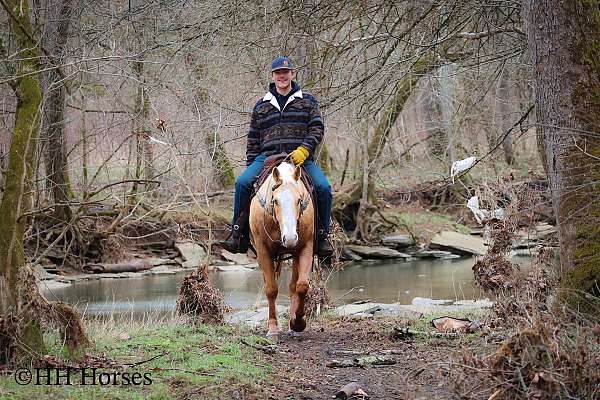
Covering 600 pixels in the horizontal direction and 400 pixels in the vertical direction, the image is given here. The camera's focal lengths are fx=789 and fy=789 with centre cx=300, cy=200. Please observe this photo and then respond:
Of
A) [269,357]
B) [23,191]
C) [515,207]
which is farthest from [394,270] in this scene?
[23,191]

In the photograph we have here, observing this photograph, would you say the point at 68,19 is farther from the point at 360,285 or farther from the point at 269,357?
the point at 360,285

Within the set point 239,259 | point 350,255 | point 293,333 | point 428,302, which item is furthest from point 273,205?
point 350,255

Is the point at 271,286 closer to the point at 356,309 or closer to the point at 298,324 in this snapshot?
the point at 298,324

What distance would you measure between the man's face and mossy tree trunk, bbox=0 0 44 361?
2.82 metres

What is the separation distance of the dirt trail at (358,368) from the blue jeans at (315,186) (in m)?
1.31

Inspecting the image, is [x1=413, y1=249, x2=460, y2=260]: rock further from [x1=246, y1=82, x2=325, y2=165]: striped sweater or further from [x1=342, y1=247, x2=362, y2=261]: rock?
[x1=246, y1=82, x2=325, y2=165]: striped sweater

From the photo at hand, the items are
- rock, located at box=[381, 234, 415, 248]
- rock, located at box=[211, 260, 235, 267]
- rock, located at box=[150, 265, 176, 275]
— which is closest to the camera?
rock, located at box=[150, 265, 176, 275]

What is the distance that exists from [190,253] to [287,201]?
50.9ft

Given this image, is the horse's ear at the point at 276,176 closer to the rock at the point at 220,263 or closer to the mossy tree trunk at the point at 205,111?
the mossy tree trunk at the point at 205,111

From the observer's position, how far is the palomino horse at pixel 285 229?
8.25 metres

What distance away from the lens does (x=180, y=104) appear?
51.3 ft

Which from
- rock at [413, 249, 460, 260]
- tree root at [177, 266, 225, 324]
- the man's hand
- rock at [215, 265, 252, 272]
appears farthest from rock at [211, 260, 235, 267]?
the man's hand

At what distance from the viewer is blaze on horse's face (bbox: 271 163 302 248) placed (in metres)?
8.16

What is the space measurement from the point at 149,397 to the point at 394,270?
16350 mm
